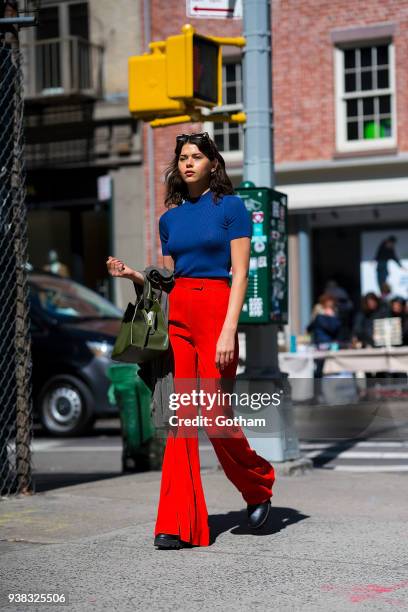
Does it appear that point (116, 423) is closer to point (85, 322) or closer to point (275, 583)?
point (85, 322)

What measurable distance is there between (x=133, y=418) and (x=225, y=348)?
480cm

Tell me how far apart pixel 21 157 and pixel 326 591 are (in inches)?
157

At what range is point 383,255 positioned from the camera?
22719mm

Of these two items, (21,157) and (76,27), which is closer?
(21,157)

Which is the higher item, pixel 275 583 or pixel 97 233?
pixel 97 233

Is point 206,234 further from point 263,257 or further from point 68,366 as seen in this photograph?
point 68,366

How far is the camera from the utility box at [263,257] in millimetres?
9242

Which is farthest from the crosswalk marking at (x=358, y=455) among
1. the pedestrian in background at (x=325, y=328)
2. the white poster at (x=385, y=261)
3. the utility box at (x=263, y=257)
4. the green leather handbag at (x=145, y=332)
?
the white poster at (x=385, y=261)

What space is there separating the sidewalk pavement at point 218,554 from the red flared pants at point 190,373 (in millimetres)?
144

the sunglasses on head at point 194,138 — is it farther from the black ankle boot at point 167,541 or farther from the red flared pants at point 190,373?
the black ankle boot at point 167,541

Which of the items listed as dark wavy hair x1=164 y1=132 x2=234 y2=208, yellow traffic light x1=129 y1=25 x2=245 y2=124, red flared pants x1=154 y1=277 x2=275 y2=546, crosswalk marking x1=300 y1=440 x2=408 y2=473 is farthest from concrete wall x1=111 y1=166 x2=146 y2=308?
red flared pants x1=154 y1=277 x2=275 y2=546

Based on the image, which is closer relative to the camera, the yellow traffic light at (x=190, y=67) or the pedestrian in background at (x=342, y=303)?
the yellow traffic light at (x=190, y=67)

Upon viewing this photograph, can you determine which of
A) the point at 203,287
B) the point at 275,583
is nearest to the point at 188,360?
the point at 203,287

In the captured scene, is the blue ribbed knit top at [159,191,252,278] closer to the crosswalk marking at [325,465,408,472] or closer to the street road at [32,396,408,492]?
the street road at [32,396,408,492]
